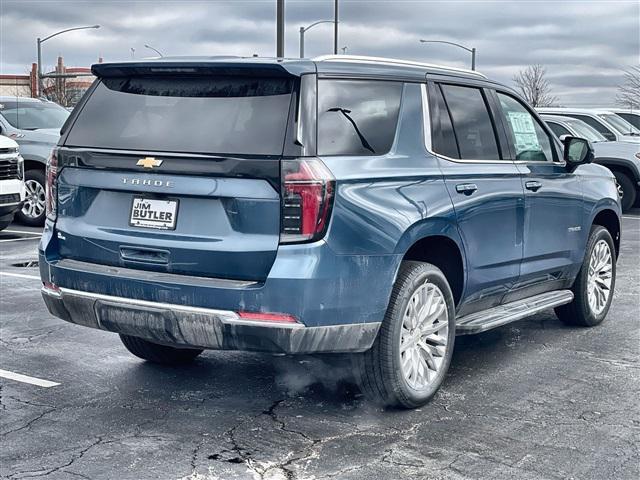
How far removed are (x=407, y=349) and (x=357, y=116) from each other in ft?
4.13

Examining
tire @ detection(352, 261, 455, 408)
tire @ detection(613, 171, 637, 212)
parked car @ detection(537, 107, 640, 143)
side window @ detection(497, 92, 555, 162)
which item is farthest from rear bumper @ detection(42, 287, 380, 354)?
tire @ detection(613, 171, 637, 212)

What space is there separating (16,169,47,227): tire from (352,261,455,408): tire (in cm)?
1051

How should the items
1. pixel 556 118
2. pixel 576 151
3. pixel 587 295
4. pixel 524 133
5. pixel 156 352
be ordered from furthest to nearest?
pixel 556 118
pixel 587 295
pixel 576 151
pixel 524 133
pixel 156 352

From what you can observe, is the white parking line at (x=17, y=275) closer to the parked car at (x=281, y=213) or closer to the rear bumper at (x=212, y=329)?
the parked car at (x=281, y=213)

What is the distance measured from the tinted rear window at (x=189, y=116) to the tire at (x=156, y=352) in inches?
55.2

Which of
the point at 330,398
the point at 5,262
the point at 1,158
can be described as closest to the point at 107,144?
the point at 330,398

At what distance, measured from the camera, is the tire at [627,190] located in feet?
60.3

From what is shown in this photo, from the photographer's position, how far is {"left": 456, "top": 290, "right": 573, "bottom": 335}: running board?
5727mm

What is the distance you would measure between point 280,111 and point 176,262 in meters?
0.88

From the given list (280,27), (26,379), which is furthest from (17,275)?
(280,27)

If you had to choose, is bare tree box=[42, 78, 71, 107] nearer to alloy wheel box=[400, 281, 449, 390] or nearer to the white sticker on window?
the white sticker on window

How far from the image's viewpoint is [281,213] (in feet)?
14.9

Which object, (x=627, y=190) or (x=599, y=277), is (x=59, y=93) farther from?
(x=599, y=277)

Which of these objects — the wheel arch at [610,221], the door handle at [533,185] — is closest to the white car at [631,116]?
the wheel arch at [610,221]
